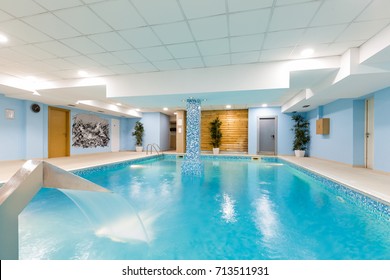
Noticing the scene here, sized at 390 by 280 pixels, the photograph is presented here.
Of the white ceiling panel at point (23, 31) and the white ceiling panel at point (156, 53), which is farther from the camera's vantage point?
the white ceiling panel at point (156, 53)

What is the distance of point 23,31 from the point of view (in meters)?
3.24

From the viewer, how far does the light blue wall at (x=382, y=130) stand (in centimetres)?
471

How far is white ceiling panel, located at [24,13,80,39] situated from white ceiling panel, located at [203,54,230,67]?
270 centimetres

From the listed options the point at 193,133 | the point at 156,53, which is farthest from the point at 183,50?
the point at 193,133

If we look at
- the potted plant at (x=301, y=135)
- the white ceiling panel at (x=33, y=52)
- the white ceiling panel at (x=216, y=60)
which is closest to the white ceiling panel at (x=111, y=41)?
the white ceiling panel at (x=33, y=52)

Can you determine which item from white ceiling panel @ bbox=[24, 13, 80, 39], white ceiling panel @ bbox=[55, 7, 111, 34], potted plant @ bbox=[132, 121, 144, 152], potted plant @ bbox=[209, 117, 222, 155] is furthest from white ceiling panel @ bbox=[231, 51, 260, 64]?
potted plant @ bbox=[132, 121, 144, 152]

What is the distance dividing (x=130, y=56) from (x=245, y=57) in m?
2.69

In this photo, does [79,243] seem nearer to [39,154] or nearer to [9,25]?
[9,25]

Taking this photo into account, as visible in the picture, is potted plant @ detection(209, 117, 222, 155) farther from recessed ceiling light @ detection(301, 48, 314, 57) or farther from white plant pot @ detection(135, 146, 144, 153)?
recessed ceiling light @ detection(301, 48, 314, 57)

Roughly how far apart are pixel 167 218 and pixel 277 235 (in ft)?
5.00

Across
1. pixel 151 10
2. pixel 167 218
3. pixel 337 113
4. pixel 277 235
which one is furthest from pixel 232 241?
pixel 337 113

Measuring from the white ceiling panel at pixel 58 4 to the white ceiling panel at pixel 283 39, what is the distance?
10.3ft

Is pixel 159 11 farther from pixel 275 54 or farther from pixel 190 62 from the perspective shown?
pixel 275 54

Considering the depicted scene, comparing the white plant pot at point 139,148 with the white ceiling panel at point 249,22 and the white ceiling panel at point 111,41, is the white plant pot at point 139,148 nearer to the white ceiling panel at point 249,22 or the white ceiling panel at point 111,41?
the white ceiling panel at point 111,41
